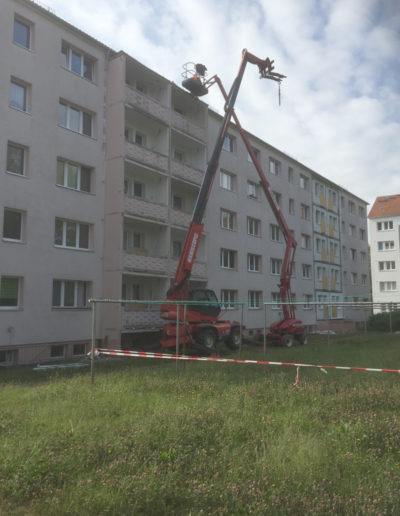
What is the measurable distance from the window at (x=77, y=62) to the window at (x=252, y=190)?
13.7m

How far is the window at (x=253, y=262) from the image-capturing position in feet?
101

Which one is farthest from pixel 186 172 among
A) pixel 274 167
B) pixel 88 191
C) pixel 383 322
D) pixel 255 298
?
pixel 383 322

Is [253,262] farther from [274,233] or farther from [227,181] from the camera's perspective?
[227,181]

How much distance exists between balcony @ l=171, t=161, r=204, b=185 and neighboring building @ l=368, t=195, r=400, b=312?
3549cm

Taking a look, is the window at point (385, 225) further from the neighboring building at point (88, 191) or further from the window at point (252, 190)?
the neighboring building at point (88, 191)

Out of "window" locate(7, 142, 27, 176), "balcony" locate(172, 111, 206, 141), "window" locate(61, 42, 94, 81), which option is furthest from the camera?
"balcony" locate(172, 111, 206, 141)

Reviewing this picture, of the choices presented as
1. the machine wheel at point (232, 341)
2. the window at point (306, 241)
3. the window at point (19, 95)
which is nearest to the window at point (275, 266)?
the window at point (306, 241)

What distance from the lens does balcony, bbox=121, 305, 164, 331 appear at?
19766 millimetres

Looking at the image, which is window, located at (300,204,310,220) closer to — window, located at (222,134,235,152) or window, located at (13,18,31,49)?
window, located at (222,134,235,152)

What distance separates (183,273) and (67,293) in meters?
5.05

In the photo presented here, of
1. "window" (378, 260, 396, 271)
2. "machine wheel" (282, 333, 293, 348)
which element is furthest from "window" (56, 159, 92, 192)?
"window" (378, 260, 396, 271)

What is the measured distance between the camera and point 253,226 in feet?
104

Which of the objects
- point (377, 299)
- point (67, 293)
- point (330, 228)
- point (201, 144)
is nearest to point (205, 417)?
point (67, 293)

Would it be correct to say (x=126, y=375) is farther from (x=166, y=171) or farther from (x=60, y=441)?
(x=166, y=171)
